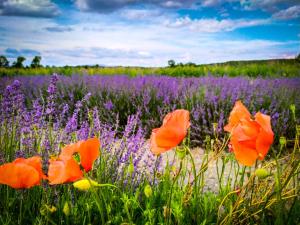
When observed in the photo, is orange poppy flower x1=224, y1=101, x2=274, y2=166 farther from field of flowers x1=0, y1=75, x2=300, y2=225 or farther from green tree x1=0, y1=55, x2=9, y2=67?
green tree x1=0, y1=55, x2=9, y2=67

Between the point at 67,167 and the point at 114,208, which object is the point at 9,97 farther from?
the point at 67,167

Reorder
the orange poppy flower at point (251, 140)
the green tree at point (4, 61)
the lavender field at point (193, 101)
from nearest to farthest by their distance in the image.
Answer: the orange poppy flower at point (251, 140), the lavender field at point (193, 101), the green tree at point (4, 61)

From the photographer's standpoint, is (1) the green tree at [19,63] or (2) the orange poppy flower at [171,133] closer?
(2) the orange poppy flower at [171,133]

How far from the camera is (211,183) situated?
3408 millimetres

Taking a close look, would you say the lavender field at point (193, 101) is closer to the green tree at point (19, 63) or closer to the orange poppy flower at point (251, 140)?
the orange poppy flower at point (251, 140)

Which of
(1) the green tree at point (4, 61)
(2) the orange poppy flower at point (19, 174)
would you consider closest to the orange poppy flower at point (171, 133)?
(2) the orange poppy flower at point (19, 174)

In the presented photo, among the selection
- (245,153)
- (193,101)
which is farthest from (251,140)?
(193,101)

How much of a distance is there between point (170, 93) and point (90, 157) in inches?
189

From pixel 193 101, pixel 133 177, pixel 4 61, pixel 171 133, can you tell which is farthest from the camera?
pixel 4 61

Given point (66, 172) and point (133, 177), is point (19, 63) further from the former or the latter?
point (66, 172)

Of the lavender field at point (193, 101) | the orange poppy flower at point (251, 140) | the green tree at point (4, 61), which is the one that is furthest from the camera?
the green tree at point (4, 61)

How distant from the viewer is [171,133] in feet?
3.64

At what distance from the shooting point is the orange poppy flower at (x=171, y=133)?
3.64ft

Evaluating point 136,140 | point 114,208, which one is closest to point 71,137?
point 136,140
